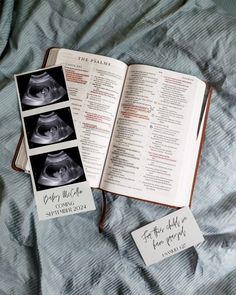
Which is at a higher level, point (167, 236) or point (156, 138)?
point (156, 138)

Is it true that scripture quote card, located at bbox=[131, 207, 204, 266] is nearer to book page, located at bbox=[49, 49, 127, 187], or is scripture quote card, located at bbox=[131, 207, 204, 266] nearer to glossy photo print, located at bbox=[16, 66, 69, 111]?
book page, located at bbox=[49, 49, 127, 187]

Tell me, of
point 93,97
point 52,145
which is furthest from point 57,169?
point 93,97

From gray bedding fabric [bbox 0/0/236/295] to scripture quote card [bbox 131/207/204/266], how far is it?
12 mm

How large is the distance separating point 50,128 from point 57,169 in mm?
80

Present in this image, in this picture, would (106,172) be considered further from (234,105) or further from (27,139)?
(234,105)

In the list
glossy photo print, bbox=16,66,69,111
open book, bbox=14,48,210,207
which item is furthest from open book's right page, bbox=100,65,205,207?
glossy photo print, bbox=16,66,69,111

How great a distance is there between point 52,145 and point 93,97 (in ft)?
0.39

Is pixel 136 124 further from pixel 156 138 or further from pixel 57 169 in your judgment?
pixel 57 169

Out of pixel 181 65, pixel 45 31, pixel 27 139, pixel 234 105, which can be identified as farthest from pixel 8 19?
pixel 234 105

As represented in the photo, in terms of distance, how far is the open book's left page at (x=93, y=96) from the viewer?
779 mm

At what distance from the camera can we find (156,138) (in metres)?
0.78

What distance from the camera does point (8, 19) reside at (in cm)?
84

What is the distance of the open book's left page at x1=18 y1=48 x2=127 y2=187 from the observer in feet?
2.56

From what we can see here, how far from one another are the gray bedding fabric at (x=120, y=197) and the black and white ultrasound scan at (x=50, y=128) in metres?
0.03
